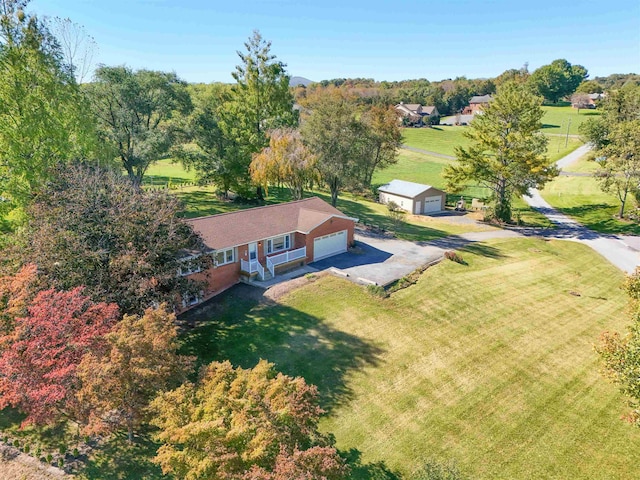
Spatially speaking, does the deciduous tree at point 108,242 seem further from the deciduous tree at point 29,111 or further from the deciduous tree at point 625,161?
the deciduous tree at point 625,161

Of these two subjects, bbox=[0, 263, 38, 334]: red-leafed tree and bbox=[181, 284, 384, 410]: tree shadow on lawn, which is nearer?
bbox=[0, 263, 38, 334]: red-leafed tree

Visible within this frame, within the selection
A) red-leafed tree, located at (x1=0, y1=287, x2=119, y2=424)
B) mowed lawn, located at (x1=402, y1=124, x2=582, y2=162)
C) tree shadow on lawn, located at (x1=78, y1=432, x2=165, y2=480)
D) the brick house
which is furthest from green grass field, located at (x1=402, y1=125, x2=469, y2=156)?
tree shadow on lawn, located at (x1=78, y1=432, x2=165, y2=480)

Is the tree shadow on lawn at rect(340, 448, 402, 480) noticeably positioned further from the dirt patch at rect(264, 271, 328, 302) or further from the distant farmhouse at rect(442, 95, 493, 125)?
the distant farmhouse at rect(442, 95, 493, 125)

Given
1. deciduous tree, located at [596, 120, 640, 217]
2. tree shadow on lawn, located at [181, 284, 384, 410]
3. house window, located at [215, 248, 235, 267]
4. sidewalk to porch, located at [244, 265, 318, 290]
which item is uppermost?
deciduous tree, located at [596, 120, 640, 217]

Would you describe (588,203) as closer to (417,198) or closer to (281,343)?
(417,198)

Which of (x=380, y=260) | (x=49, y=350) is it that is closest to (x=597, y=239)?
(x=380, y=260)

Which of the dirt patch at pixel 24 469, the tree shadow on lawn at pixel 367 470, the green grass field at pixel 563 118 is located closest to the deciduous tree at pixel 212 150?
the dirt patch at pixel 24 469
